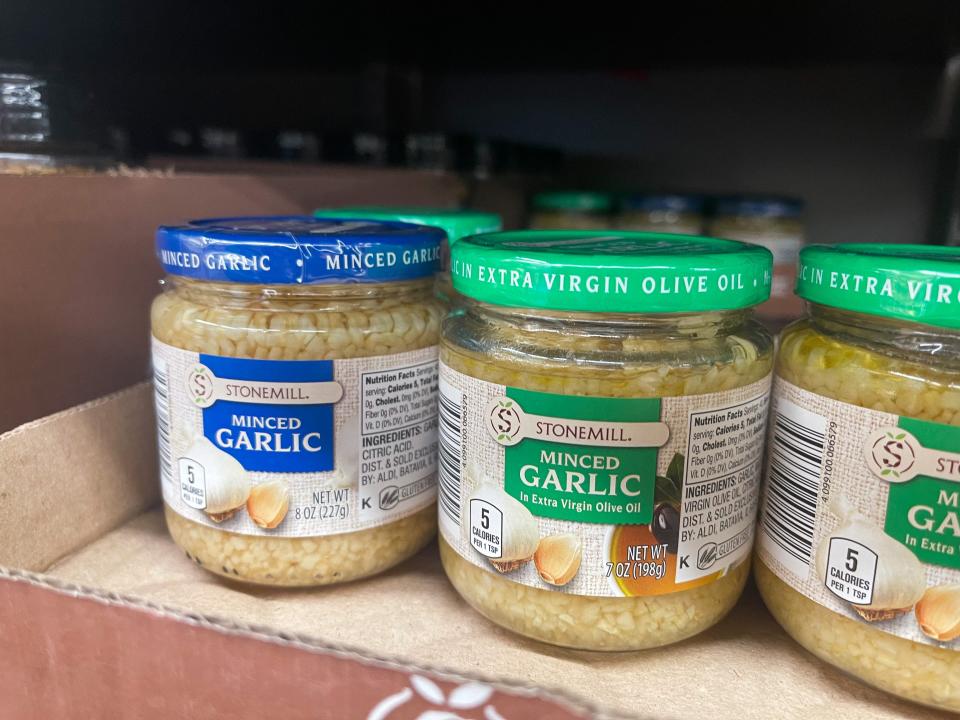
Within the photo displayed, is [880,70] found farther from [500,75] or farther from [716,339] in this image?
[716,339]

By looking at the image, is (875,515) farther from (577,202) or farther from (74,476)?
(577,202)

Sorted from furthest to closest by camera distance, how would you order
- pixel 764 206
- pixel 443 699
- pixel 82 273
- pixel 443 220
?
pixel 764 206
pixel 443 220
pixel 82 273
pixel 443 699

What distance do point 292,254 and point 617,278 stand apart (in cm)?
22

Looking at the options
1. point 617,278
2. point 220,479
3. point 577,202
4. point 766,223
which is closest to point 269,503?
point 220,479

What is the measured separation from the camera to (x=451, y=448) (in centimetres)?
56

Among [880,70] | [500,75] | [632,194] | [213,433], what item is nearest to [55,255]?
[213,433]

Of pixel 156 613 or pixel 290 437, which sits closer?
pixel 156 613

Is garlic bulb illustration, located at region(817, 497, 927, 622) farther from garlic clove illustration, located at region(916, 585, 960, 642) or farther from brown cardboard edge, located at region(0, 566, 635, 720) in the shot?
brown cardboard edge, located at region(0, 566, 635, 720)

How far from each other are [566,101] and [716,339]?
4.32ft

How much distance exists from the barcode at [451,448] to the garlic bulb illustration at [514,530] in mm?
39

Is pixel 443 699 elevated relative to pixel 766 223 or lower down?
lower down

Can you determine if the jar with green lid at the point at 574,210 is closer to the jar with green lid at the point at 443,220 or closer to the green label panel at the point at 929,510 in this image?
the jar with green lid at the point at 443,220

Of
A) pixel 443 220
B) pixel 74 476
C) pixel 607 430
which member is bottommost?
pixel 74 476

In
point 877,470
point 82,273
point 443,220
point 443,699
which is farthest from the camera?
point 443,220
